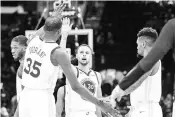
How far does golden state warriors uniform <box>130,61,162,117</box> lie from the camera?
6.30 metres

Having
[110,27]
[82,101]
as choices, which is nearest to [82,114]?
[82,101]

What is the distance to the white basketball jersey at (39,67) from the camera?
5660mm

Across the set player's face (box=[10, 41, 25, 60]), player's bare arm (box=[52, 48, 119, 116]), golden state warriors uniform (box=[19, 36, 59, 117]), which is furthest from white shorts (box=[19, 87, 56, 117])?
player's face (box=[10, 41, 25, 60])

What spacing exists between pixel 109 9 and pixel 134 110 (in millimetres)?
11247

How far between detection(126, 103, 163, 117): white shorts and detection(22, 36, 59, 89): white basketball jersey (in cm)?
116

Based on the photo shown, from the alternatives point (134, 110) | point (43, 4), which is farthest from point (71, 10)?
point (43, 4)

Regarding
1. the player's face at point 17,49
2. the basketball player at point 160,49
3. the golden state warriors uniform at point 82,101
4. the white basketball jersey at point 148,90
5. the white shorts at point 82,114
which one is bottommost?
the white shorts at point 82,114

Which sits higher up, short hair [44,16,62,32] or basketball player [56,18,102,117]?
short hair [44,16,62,32]

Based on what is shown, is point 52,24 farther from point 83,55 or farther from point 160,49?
point 83,55

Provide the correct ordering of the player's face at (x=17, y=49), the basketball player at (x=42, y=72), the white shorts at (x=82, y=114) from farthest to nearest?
1. the white shorts at (x=82, y=114)
2. the player's face at (x=17, y=49)
3. the basketball player at (x=42, y=72)

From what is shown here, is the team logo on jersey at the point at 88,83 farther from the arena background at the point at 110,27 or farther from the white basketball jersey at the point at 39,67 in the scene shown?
the arena background at the point at 110,27

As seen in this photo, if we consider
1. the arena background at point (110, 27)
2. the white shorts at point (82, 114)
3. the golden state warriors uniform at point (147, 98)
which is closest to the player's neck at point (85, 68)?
the white shorts at point (82, 114)

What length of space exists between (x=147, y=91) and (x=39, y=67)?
1.43m

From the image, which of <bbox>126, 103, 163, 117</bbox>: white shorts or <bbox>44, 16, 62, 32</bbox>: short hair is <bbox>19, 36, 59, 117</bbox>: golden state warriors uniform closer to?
<bbox>44, 16, 62, 32</bbox>: short hair
